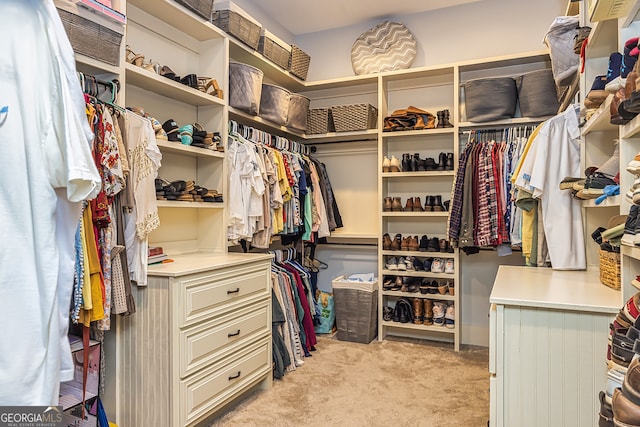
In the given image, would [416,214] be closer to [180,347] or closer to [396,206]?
[396,206]

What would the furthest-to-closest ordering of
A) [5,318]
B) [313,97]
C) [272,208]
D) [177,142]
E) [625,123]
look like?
[313,97], [272,208], [177,142], [625,123], [5,318]

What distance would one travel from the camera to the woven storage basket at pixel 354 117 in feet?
11.8

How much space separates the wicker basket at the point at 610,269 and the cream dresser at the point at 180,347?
174cm

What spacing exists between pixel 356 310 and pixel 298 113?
173cm

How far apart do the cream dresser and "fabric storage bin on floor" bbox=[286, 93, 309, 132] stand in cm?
158

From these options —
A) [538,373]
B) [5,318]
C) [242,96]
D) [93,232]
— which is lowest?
[538,373]

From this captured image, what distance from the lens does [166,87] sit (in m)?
2.40

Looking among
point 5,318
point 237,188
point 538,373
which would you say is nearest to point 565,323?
point 538,373

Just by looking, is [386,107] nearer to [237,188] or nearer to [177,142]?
[237,188]

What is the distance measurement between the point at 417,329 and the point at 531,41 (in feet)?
8.26

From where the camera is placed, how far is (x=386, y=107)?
12.5 ft

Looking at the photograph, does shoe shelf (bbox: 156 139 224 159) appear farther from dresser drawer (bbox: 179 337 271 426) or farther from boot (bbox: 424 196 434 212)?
boot (bbox: 424 196 434 212)

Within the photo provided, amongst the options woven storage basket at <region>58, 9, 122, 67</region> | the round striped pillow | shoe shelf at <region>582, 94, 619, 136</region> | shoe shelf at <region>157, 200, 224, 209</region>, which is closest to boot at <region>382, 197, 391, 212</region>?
the round striped pillow

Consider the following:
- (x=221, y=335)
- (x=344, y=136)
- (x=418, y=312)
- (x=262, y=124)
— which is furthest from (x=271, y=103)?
(x=418, y=312)
